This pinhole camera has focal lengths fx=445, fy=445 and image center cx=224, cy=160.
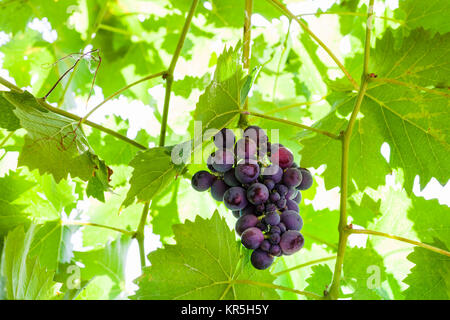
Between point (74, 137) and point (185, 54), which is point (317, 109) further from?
point (74, 137)

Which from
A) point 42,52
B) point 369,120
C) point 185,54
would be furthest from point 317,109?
point 42,52

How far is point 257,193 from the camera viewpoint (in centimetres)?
105

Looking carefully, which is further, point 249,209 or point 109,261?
point 109,261

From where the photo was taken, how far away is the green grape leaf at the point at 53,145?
41.8 inches

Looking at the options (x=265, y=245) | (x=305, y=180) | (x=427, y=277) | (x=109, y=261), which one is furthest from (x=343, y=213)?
(x=109, y=261)

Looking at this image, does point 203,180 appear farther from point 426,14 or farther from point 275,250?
point 426,14

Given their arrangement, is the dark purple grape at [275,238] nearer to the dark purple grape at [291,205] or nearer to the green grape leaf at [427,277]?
the dark purple grape at [291,205]

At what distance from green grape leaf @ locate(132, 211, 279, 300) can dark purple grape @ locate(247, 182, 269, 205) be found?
0.36 ft

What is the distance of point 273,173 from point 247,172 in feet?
0.28

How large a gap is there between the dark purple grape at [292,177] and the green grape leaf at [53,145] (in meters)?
0.48

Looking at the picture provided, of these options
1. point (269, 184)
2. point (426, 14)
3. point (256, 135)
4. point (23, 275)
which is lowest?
point (23, 275)

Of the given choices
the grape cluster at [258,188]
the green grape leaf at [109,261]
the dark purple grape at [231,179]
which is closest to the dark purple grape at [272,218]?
the grape cluster at [258,188]

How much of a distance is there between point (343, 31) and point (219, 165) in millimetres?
1063

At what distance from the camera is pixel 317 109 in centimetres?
190
